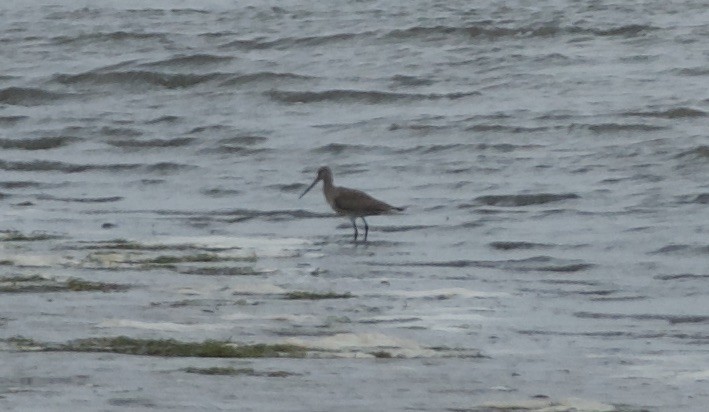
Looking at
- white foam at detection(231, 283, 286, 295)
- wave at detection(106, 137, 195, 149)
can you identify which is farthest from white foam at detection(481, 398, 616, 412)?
wave at detection(106, 137, 195, 149)

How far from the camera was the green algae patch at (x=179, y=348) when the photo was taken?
8.05m

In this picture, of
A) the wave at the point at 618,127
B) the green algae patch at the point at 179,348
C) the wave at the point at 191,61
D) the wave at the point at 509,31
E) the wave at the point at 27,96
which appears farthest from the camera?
the wave at the point at 191,61

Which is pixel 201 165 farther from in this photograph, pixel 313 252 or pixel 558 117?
pixel 313 252

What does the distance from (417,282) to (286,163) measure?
7643mm

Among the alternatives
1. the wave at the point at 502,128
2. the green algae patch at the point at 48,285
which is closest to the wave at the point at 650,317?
the green algae patch at the point at 48,285

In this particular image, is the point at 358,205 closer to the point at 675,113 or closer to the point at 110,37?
the point at 675,113

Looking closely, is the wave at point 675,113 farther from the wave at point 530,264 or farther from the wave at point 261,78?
the wave at point 530,264

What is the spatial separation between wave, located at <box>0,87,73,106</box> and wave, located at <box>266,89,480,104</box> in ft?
10.0

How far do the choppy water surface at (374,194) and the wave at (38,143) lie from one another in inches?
3.1

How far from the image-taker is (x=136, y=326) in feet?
28.9

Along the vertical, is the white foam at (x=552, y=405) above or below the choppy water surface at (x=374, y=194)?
above

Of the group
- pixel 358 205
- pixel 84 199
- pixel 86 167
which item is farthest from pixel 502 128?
pixel 358 205

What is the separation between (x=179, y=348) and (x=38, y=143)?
12.6m

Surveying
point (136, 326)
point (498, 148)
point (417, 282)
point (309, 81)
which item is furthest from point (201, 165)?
point (136, 326)
